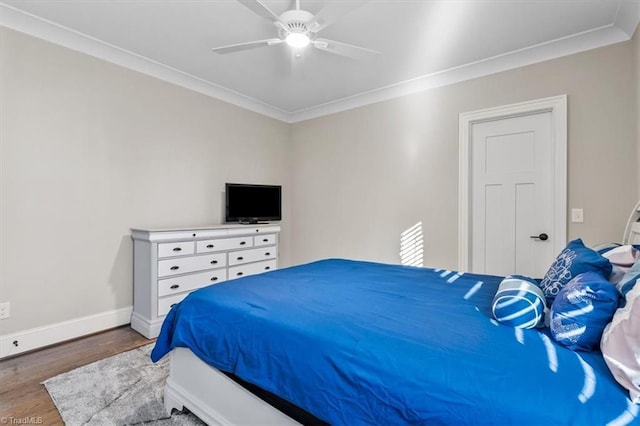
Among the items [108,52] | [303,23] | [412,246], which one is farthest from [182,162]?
[412,246]

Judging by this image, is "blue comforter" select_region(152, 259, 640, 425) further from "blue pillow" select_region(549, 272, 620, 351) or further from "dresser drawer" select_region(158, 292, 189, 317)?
"dresser drawer" select_region(158, 292, 189, 317)

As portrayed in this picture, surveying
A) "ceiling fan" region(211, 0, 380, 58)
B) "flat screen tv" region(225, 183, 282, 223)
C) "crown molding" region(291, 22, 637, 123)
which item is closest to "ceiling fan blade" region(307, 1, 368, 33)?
"ceiling fan" region(211, 0, 380, 58)

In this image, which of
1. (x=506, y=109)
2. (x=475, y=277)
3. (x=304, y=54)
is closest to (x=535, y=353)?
(x=475, y=277)

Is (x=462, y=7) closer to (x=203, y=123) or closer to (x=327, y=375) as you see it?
(x=327, y=375)

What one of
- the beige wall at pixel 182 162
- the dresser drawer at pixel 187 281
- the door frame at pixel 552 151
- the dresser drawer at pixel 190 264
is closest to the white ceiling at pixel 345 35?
the beige wall at pixel 182 162

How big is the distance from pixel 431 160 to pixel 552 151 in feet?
3.64

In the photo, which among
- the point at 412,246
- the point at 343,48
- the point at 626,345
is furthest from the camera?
the point at 412,246

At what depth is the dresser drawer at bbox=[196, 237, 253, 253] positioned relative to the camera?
3.20m

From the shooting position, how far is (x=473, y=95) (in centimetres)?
323

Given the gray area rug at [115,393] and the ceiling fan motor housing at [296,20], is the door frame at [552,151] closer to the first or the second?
the ceiling fan motor housing at [296,20]

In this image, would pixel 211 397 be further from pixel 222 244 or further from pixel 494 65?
pixel 494 65

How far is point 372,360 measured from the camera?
3.44 ft

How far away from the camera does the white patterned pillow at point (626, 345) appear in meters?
0.82

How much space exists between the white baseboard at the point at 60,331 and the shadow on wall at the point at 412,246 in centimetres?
304
